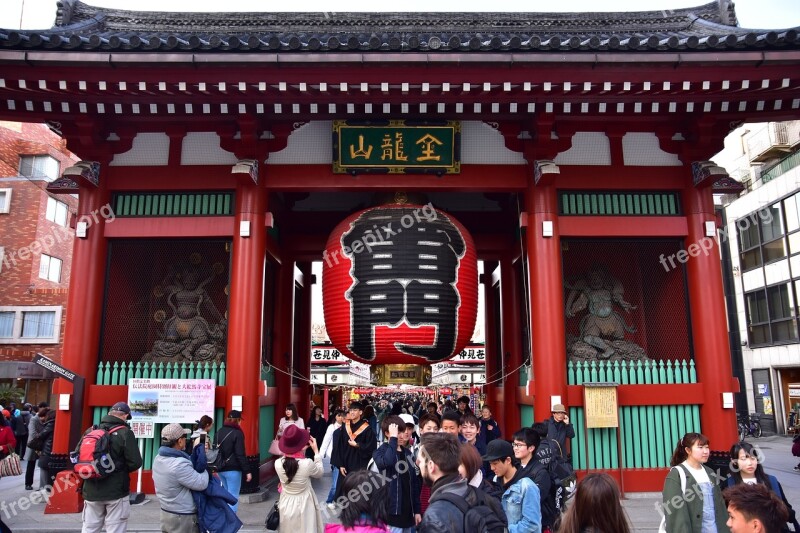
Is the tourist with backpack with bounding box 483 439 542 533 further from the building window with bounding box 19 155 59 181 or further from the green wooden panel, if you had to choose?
the building window with bounding box 19 155 59 181

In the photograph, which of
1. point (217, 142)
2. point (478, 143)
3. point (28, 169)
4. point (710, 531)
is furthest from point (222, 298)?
point (28, 169)

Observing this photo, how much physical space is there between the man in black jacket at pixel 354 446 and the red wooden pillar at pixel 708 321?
5346 mm

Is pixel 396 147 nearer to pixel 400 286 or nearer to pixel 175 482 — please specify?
pixel 400 286

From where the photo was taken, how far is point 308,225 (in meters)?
13.1

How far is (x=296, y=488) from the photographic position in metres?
4.94

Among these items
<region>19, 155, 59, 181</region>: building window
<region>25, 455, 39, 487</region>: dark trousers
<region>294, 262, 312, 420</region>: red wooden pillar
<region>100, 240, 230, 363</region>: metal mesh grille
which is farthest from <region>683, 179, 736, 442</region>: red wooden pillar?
<region>19, 155, 59, 181</region>: building window

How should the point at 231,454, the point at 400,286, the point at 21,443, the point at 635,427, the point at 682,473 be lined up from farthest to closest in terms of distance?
the point at 21,443 < the point at 635,427 < the point at 400,286 < the point at 231,454 < the point at 682,473

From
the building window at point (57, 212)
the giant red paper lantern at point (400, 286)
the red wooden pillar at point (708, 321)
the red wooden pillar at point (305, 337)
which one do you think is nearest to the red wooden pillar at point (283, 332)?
the red wooden pillar at point (305, 337)

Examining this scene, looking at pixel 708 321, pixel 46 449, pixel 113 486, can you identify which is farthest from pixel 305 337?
pixel 708 321

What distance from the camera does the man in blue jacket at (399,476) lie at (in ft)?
17.8

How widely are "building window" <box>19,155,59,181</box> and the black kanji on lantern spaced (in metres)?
27.6

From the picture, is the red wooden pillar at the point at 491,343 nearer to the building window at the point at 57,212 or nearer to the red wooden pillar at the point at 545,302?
the red wooden pillar at the point at 545,302

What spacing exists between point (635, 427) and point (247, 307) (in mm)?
6187

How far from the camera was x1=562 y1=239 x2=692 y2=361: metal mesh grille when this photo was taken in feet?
32.5
